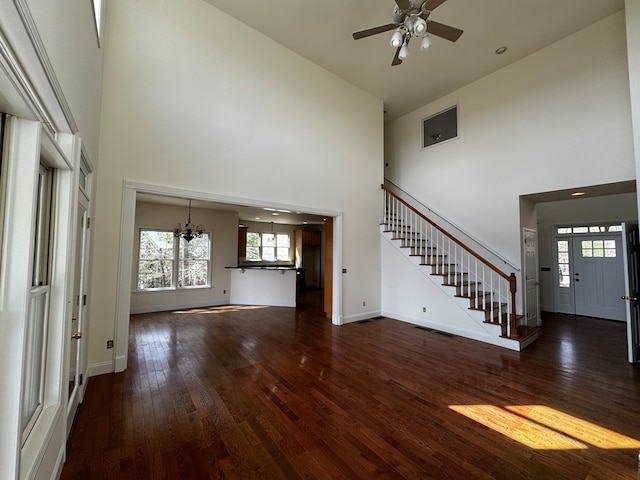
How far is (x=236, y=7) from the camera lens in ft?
13.4

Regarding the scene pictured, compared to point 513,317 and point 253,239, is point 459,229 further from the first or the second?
point 253,239

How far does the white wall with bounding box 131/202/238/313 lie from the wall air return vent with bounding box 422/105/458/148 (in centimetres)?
562

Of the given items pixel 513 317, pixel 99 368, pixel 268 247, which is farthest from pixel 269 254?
pixel 513 317

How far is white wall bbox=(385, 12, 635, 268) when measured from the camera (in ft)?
13.3

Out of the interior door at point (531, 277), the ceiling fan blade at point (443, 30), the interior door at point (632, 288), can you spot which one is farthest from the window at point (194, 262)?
the interior door at point (632, 288)

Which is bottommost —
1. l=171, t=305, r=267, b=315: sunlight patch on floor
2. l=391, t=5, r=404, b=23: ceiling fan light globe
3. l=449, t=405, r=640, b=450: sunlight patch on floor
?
l=449, t=405, r=640, b=450: sunlight patch on floor

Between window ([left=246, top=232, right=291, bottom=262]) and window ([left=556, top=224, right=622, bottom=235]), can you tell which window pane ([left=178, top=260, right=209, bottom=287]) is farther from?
window ([left=556, top=224, right=622, bottom=235])

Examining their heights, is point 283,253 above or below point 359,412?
above

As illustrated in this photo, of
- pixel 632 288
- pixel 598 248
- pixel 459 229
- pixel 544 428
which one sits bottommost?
pixel 544 428

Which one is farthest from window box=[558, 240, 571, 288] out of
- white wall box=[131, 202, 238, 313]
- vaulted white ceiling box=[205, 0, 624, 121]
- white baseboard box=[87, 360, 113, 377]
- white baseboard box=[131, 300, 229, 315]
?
white baseboard box=[87, 360, 113, 377]

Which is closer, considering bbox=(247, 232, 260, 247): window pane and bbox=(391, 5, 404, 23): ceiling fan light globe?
bbox=(391, 5, 404, 23): ceiling fan light globe

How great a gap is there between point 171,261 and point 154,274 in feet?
1.57

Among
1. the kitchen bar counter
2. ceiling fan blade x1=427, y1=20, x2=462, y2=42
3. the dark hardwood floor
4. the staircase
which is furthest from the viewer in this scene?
the kitchen bar counter

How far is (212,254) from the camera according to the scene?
7250mm
